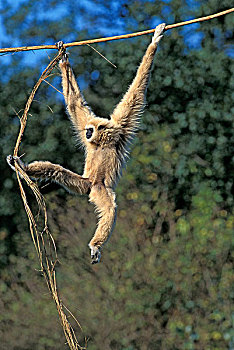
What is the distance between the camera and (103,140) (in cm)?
325

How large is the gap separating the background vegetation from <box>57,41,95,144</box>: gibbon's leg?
12.2ft

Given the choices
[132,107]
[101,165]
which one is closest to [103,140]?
[101,165]

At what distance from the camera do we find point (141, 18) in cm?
833

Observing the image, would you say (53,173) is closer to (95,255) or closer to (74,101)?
(95,255)

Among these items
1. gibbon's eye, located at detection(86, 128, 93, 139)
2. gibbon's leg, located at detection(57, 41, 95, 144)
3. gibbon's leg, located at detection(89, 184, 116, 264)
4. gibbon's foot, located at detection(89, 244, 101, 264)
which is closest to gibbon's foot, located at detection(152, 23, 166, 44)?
gibbon's leg, located at detection(57, 41, 95, 144)

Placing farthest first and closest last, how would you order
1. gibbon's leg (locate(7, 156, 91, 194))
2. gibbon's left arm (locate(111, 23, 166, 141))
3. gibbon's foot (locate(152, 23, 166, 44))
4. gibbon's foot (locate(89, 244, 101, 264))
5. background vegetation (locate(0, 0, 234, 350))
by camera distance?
background vegetation (locate(0, 0, 234, 350)), gibbon's left arm (locate(111, 23, 166, 141)), gibbon's foot (locate(152, 23, 166, 44)), gibbon's foot (locate(89, 244, 101, 264)), gibbon's leg (locate(7, 156, 91, 194))

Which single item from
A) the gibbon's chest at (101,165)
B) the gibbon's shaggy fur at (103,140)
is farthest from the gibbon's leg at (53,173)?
the gibbon's chest at (101,165)

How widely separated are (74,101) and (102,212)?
728 millimetres

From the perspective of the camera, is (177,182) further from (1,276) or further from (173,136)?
(1,276)

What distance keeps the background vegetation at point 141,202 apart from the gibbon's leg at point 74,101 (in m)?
3.71

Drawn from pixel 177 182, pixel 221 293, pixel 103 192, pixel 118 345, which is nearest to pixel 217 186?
pixel 177 182

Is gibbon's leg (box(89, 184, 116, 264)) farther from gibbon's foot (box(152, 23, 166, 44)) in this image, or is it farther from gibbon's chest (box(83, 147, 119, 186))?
gibbon's foot (box(152, 23, 166, 44))

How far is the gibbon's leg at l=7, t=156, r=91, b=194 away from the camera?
2.71m

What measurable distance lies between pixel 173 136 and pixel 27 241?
257cm
